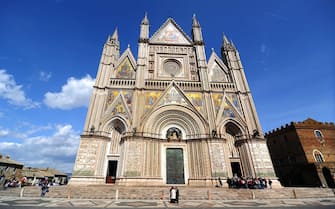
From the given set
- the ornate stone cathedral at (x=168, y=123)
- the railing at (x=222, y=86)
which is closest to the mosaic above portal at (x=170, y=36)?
the ornate stone cathedral at (x=168, y=123)

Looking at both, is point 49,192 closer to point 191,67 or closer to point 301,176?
point 191,67

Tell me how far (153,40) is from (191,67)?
7.27 metres

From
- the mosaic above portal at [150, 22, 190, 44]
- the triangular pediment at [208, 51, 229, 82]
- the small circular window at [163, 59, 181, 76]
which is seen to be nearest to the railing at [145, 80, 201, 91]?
the small circular window at [163, 59, 181, 76]

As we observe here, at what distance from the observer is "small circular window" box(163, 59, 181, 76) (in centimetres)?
2188

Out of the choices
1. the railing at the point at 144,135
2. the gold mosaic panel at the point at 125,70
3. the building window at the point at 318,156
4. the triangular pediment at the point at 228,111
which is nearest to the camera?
the railing at the point at 144,135

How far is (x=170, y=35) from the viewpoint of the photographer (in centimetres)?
2495

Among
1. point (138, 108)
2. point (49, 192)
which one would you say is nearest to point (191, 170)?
point (138, 108)

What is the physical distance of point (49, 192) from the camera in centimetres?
1129

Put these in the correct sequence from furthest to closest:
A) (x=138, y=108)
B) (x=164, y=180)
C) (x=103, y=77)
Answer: (x=103, y=77)
(x=138, y=108)
(x=164, y=180)

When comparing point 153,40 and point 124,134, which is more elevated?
point 153,40

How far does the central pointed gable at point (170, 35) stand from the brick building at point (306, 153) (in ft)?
69.5

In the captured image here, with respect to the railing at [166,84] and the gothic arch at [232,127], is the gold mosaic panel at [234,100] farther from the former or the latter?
the gothic arch at [232,127]

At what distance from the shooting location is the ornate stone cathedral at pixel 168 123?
15.4m

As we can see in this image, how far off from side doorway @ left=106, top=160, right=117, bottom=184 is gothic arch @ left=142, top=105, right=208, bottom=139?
499cm
